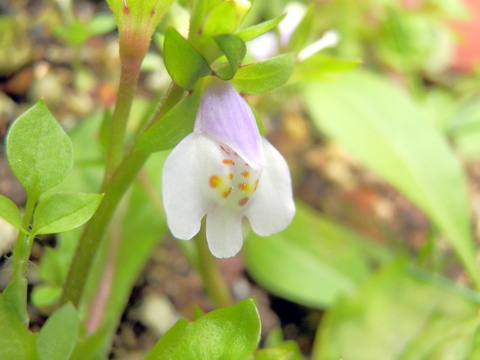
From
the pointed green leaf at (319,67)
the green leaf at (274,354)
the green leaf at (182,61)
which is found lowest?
the green leaf at (274,354)

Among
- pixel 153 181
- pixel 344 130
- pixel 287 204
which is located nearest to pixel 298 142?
pixel 344 130

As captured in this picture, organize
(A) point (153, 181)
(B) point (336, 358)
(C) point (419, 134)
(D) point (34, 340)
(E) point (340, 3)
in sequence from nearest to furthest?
1. (D) point (34, 340)
2. (B) point (336, 358)
3. (A) point (153, 181)
4. (C) point (419, 134)
5. (E) point (340, 3)

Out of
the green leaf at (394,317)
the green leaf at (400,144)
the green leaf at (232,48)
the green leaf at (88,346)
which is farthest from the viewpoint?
the green leaf at (400,144)

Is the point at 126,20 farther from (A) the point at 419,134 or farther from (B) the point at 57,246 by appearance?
(A) the point at 419,134

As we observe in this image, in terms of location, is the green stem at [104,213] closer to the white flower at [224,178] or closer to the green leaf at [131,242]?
the white flower at [224,178]

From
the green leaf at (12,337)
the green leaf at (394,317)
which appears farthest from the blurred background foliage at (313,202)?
the green leaf at (12,337)

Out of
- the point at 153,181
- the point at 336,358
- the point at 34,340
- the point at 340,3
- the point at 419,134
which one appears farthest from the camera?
the point at 340,3
